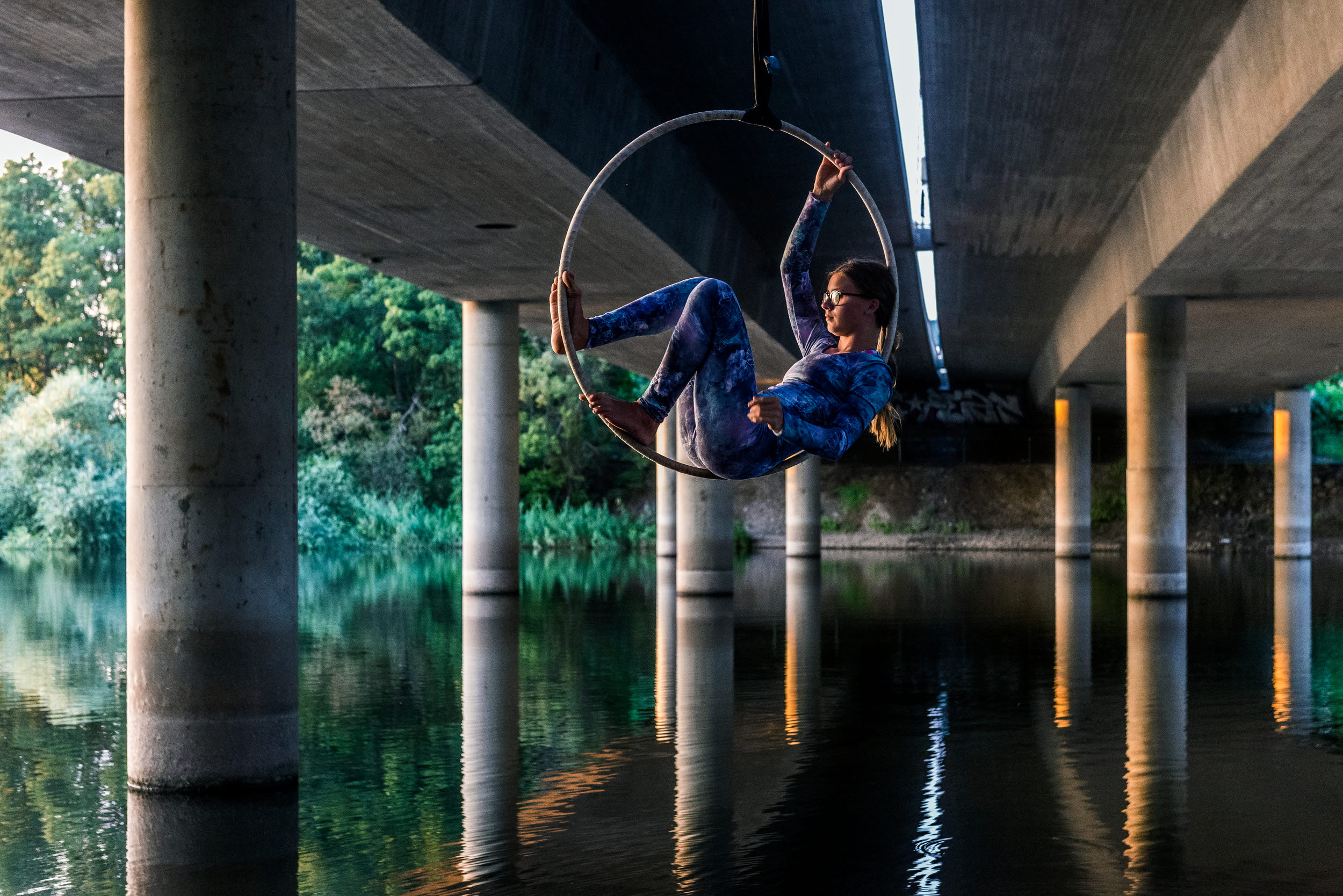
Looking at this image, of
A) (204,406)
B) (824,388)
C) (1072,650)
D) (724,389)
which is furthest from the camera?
(1072,650)

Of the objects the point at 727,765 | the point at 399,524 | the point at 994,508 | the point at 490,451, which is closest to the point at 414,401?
the point at 399,524

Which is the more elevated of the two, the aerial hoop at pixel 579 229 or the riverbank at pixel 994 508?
the aerial hoop at pixel 579 229

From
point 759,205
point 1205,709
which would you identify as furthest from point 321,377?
point 1205,709

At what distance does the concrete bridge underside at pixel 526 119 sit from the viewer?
14.0m

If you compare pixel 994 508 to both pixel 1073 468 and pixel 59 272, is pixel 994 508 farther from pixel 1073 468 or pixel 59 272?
pixel 59 272

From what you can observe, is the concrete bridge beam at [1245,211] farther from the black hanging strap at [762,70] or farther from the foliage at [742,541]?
the foliage at [742,541]

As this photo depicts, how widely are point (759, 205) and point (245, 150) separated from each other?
16.7m

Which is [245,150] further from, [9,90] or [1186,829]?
[1186,829]

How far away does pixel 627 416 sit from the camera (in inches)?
328

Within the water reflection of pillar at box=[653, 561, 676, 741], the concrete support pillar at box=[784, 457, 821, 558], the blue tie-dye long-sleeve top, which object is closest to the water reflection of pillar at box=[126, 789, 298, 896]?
the blue tie-dye long-sleeve top

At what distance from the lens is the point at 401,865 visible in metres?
8.25

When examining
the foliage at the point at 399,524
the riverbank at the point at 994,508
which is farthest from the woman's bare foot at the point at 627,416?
the riverbank at the point at 994,508

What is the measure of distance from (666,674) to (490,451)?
47.2ft

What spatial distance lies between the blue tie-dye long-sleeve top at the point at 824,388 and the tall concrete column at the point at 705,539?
20324mm
